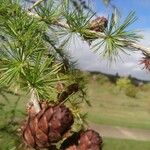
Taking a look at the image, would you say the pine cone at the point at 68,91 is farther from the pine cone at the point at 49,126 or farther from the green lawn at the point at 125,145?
the green lawn at the point at 125,145

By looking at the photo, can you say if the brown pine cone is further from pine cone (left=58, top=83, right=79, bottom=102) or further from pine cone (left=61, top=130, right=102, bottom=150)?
pine cone (left=58, top=83, right=79, bottom=102)

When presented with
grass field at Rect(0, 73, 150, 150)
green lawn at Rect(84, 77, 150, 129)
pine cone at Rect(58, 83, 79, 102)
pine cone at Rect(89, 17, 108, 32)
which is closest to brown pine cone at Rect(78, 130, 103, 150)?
pine cone at Rect(58, 83, 79, 102)

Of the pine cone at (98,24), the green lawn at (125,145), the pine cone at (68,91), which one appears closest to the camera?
the pine cone at (68,91)

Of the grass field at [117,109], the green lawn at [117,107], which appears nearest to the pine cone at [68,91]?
the grass field at [117,109]

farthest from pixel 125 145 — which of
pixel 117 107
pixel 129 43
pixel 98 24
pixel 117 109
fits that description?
pixel 129 43

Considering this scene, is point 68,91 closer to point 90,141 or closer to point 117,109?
point 90,141
